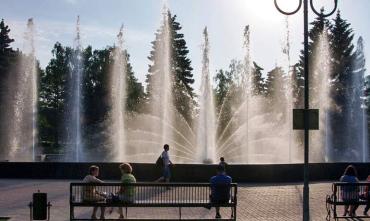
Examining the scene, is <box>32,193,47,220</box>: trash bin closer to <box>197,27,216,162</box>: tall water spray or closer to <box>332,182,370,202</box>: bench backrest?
<box>332,182,370,202</box>: bench backrest

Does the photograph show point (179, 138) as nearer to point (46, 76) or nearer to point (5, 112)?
point (5, 112)

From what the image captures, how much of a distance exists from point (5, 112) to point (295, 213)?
48.8 m

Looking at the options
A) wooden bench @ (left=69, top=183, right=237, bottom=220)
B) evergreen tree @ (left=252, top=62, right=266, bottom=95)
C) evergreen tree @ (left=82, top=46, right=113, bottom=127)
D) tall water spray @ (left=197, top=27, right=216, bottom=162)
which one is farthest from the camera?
evergreen tree @ (left=252, top=62, right=266, bottom=95)

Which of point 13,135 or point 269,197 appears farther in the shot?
point 13,135

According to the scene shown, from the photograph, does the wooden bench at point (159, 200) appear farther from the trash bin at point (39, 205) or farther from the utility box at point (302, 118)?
the utility box at point (302, 118)

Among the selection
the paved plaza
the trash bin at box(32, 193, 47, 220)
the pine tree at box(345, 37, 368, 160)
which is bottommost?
the paved plaza

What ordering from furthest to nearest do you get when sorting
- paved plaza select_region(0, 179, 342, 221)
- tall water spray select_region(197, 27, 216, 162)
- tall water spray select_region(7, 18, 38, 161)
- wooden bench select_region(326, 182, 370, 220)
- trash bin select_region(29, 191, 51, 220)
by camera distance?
tall water spray select_region(7, 18, 38, 161), tall water spray select_region(197, 27, 216, 162), paved plaza select_region(0, 179, 342, 221), wooden bench select_region(326, 182, 370, 220), trash bin select_region(29, 191, 51, 220)

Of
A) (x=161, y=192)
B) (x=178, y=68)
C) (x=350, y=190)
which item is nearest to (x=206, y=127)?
(x=350, y=190)

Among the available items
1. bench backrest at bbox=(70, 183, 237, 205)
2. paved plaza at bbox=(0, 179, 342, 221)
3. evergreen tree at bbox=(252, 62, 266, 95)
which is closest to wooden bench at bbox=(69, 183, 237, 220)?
bench backrest at bbox=(70, 183, 237, 205)

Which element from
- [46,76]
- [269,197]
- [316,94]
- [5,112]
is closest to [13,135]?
[5,112]

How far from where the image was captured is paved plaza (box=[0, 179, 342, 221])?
13.6 metres

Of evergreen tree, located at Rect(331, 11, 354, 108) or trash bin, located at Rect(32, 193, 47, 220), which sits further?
evergreen tree, located at Rect(331, 11, 354, 108)

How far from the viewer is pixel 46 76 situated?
72.8 metres

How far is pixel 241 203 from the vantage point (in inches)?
631
